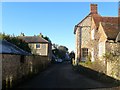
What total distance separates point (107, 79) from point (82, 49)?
24748 mm

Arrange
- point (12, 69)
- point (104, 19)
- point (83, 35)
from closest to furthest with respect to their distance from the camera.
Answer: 1. point (12, 69)
2. point (104, 19)
3. point (83, 35)

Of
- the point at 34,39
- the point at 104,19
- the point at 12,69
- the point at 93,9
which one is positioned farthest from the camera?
the point at 34,39

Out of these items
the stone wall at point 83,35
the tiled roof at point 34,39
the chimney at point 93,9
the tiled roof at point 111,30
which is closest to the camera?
the tiled roof at point 111,30

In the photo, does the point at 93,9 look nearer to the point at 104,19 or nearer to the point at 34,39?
the point at 104,19

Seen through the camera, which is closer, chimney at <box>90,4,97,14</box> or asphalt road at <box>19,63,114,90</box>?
asphalt road at <box>19,63,114,90</box>

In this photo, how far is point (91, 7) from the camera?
1812 inches

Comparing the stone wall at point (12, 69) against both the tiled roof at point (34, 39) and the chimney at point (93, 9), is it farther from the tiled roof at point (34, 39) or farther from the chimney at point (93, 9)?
the tiled roof at point (34, 39)

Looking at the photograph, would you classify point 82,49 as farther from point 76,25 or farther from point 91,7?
point 91,7

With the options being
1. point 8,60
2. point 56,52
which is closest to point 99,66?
point 8,60

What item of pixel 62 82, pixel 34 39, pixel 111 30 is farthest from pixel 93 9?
pixel 34 39

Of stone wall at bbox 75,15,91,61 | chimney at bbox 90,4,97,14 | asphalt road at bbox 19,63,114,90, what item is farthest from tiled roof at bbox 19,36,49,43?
asphalt road at bbox 19,63,114,90

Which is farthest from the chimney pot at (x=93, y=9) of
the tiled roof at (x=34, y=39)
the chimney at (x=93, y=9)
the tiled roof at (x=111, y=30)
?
the tiled roof at (x=34, y=39)

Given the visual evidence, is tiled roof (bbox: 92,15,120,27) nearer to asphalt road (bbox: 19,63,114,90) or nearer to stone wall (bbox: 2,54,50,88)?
asphalt road (bbox: 19,63,114,90)

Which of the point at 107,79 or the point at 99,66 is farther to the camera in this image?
the point at 99,66
